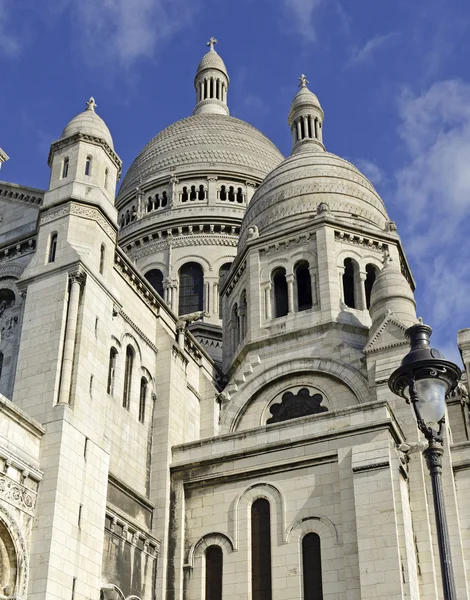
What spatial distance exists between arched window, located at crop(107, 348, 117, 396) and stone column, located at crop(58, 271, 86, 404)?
306 cm

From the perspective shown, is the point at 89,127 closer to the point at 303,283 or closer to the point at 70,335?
the point at 70,335

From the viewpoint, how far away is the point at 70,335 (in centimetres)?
2383

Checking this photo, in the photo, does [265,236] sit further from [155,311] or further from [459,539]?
[459,539]

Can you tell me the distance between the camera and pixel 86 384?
2345 cm

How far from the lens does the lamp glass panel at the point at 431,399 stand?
40.7 ft

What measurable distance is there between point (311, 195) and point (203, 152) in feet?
55.4

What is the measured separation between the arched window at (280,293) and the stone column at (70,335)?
12.6 meters

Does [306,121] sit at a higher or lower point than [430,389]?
higher

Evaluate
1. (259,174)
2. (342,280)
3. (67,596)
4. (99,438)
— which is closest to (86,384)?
(99,438)

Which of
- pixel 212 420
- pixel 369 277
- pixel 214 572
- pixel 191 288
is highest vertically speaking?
pixel 191 288

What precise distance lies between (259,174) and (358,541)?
34.7 meters

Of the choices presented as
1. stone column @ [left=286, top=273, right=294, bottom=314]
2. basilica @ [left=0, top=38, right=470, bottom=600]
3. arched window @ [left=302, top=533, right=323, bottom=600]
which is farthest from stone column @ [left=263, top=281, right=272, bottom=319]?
arched window @ [left=302, top=533, right=323, bottom=600]

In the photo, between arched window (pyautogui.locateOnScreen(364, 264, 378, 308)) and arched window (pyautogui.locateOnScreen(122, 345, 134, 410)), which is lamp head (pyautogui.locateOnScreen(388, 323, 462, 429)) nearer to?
arched window (pyautogui.locateOnScreen(122, 345, 134, 410))

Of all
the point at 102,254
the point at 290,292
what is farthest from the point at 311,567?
the point at 290,292
